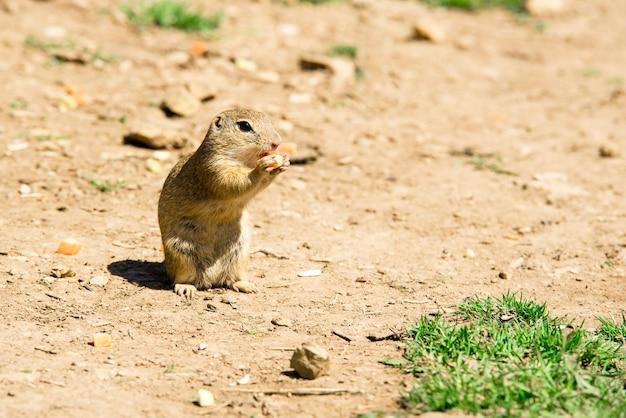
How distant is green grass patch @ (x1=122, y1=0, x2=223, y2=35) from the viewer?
993 centimetres

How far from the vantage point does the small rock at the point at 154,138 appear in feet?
25.1

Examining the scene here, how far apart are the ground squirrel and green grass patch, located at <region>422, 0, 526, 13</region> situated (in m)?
6.72

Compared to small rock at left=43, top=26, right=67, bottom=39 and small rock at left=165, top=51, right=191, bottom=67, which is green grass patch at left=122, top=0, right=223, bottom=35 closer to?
small rock at left=165, top=51, right=191, bottom=67

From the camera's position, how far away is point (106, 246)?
6191 millimetres

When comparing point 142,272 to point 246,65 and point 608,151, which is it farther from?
point 608,151

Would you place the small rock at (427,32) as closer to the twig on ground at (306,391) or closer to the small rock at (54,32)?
the small rock at (54,32)

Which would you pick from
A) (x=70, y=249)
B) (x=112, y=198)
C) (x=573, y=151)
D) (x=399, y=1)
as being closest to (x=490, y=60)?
(x=399, y=1)

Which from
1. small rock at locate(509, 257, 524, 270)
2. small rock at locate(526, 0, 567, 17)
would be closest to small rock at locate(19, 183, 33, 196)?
small rock at locate(509, 257, 524, 270)

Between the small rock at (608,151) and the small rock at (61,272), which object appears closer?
the small rock at (61,272)

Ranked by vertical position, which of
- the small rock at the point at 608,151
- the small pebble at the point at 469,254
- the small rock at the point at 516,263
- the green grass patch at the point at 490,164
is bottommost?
the small pebble at the point at 469,254

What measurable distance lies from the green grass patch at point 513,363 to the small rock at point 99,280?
1882mm

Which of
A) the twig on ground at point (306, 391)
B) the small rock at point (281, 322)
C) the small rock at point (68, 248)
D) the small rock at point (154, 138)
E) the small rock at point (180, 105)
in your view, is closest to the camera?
the twig on ground at point (306, 391)

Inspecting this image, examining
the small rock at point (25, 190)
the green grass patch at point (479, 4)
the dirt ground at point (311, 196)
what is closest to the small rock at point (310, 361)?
the dirt ground at point (311, 196)

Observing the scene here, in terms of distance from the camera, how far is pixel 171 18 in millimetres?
9961
